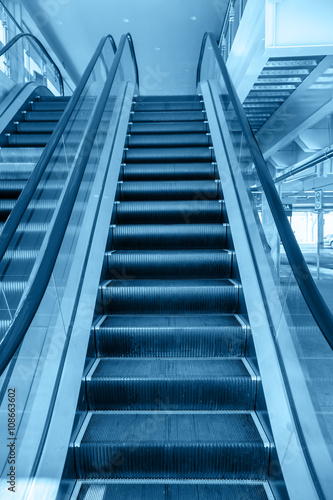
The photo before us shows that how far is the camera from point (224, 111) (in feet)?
14.5

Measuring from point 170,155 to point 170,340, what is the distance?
7.88ft

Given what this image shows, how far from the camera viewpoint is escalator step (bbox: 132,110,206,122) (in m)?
5.04

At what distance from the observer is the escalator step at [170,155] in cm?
413

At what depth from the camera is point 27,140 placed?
4656 millimetres

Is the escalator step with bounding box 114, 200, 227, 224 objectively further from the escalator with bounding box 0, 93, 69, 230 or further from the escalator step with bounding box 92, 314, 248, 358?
the escalator step with bounding box 92, 314, 248, 358

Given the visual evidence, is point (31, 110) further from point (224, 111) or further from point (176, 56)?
point (176, 56)

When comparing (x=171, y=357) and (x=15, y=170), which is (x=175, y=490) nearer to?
(x=171, y=357)

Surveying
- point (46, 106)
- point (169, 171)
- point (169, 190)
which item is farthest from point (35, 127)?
point (169, 190)

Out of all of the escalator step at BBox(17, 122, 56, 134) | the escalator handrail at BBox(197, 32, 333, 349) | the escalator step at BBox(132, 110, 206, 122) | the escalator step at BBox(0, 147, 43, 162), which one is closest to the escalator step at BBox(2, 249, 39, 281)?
the escalator handrail at BBox(197, 32, 333, 349)

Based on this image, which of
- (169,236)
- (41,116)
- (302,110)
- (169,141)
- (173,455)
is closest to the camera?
(173,455)

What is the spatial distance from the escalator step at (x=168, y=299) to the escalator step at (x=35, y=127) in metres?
3.10

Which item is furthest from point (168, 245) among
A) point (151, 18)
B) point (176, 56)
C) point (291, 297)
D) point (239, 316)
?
point (176, 56)

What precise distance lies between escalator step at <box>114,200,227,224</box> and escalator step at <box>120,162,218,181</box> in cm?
52

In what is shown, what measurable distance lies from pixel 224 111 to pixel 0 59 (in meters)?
3.42
